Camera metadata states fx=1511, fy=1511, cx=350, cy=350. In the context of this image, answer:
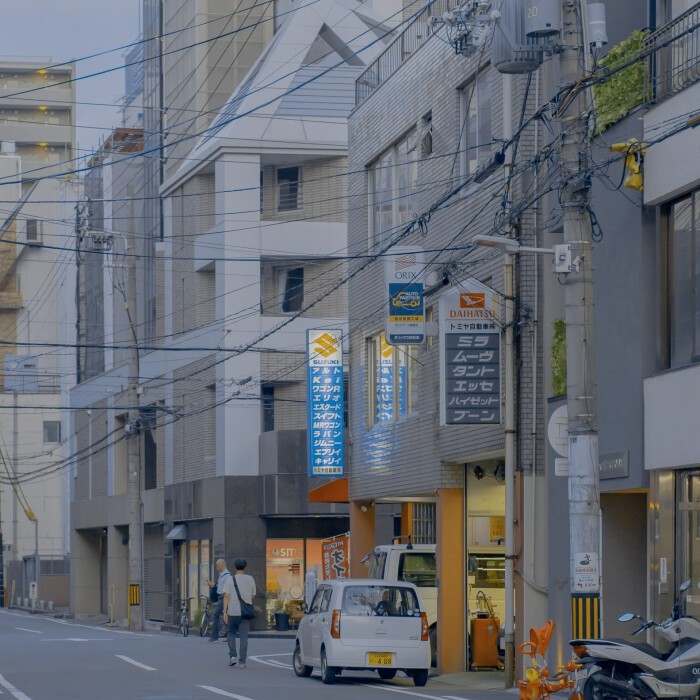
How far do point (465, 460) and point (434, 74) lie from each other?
7.24m

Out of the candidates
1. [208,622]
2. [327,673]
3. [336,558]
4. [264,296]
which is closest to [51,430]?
[264,296]

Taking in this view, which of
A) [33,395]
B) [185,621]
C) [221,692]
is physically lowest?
[185,621]

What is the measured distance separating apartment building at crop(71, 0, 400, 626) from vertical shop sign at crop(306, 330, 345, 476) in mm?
6048

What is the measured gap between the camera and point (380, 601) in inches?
924

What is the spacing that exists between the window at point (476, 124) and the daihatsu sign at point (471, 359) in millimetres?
3031

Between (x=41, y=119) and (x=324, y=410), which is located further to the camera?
(x=41, y=119)

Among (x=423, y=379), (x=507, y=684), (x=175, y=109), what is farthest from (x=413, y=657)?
(x=175, y=109)

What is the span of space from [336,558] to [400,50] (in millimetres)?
12285

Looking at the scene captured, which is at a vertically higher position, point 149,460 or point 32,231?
point 32,231

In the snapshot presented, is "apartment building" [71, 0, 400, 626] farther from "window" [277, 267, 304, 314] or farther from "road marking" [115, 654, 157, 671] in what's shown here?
"road marking" [115, 654, 157, 671]

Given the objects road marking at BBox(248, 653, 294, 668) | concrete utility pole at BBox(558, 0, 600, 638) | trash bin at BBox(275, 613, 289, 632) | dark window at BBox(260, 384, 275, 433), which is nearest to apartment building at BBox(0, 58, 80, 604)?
dark window at BBox(260, 384, 275, 433)

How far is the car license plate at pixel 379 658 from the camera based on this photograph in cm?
2297

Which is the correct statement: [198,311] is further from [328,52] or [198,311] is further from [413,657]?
[413,657]

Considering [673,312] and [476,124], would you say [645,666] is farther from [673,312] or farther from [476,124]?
[476,124]
